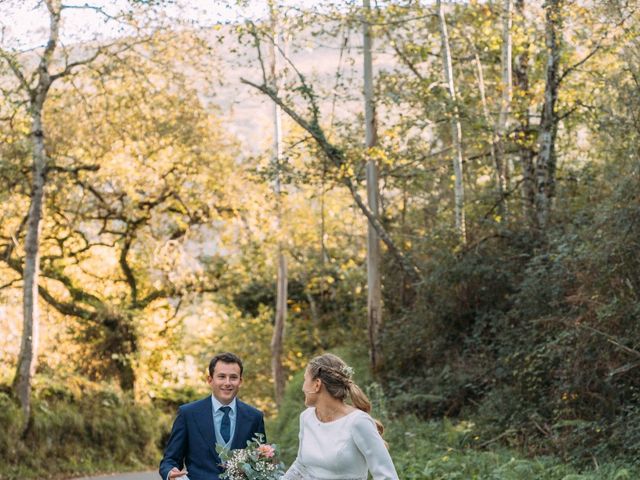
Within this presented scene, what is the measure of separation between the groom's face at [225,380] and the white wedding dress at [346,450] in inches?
24.4

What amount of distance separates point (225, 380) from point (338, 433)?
89 centimetres

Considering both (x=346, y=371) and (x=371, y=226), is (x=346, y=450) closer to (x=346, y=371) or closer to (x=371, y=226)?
(x=346, y=371)

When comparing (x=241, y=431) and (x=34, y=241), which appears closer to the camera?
(x=241, y=431)

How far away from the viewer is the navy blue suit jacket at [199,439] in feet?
21.9

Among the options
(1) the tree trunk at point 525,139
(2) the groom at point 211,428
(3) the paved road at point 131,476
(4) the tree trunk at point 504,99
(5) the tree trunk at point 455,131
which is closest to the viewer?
(2) the groom at point 211,428

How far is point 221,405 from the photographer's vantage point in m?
6.71

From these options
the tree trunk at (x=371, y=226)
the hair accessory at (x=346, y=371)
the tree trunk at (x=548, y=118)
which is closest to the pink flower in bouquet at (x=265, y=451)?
the hair accessory at (x=346, y=371)

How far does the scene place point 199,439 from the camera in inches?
263

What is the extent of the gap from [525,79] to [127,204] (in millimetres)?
12753

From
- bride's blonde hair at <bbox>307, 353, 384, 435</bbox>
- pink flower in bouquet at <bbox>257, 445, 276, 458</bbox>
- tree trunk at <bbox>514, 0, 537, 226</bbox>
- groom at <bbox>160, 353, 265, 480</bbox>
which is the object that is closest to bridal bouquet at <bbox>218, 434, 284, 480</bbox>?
pink flower in bouquet at <bbox>257, 445, 276, 458</bbox>

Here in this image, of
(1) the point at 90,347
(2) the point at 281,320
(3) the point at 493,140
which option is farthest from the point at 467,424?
(2) the point at 281,320

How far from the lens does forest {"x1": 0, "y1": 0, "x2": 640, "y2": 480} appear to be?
51.4 feet

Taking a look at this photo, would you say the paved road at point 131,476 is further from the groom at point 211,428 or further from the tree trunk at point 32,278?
the groom at point 211,428

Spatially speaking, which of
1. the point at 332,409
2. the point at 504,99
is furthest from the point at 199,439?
the point at 504,99
